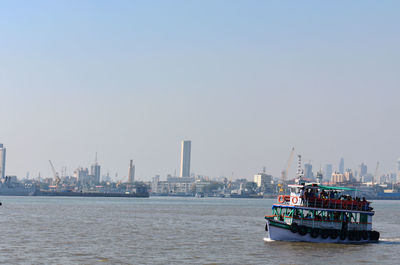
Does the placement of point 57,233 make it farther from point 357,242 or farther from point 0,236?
point 357,242

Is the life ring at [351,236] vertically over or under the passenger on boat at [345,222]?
under

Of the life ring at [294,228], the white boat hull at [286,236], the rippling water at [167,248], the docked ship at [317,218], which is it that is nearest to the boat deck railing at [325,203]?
the docked ship at [317,218]

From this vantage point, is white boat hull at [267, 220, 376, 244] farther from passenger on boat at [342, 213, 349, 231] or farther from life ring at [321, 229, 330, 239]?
passenger on boat at [342, 213, 349, 231]

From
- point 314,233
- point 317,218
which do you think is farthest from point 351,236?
point 314,233

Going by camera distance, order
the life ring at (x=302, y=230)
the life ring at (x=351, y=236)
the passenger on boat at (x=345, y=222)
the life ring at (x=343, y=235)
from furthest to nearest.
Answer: the passenger on boat at (x=345, y=222) → the life ring at (x=351, y=236) → the life ring at (x=343, y=235) → the life ring at (x=302, y=230)

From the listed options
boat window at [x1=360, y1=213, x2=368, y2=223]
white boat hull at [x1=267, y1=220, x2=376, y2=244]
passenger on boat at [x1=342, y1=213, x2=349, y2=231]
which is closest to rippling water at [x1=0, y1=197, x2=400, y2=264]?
white boat hull at [x1=267, y1=220, x2=376, y2=244]

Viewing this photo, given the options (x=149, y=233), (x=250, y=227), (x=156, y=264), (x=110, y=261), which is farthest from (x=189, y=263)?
(x=250, y=227)

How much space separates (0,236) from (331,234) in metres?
34.7

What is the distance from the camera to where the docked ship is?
206 feet

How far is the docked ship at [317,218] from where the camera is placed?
206 feet

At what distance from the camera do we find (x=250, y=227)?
8875cm

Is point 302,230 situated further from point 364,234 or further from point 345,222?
point 364,234

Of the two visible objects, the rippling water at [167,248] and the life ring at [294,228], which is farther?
the life ring at [294,228]

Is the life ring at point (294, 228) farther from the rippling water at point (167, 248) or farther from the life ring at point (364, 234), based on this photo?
the life ring at point (364, 234)
